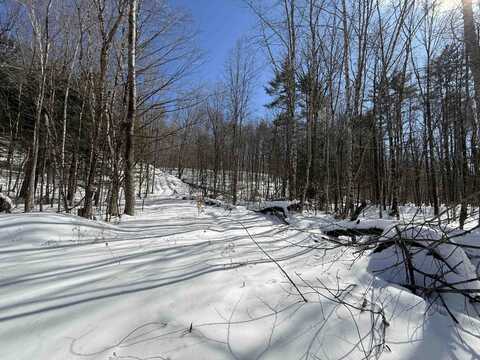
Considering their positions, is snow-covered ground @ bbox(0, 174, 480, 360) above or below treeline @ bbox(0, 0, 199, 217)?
below

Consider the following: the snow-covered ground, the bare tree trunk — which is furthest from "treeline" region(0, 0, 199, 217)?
the snow-covered ground

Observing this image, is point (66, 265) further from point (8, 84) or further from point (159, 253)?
point (8, 84)

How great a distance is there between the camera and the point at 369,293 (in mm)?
2152

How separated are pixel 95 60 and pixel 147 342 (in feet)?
23.8

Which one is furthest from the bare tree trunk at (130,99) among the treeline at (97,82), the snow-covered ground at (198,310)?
the snow-covered ground at (198,310)

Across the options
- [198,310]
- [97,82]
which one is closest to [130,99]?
[97,82]

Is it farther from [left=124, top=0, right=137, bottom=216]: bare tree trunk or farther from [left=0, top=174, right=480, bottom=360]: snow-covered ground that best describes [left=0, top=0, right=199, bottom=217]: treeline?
[left=0, top=174, right=480, bottom=360]: snow-covered ground

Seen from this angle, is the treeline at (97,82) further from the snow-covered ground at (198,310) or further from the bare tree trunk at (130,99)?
the snow-covered ground at (198,310)

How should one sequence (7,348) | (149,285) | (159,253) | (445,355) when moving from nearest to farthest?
1. (7,348)
2. (445,355)
3. (149,285)
4. (159,253)

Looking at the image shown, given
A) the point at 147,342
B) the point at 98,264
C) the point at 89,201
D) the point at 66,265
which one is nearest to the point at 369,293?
the point at 147,342

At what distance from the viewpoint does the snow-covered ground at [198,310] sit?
4.52 ft

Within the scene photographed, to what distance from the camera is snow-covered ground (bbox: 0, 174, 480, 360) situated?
4.52ft

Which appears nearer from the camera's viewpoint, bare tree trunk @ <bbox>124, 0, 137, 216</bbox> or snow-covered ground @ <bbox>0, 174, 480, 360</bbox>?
snow-covered ground @ <bbox>0, 174, 480, 360</bbox>

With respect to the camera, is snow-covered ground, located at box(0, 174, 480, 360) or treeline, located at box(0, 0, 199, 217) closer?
snow-covered ground, located at box(0, 174, 480, 360)
